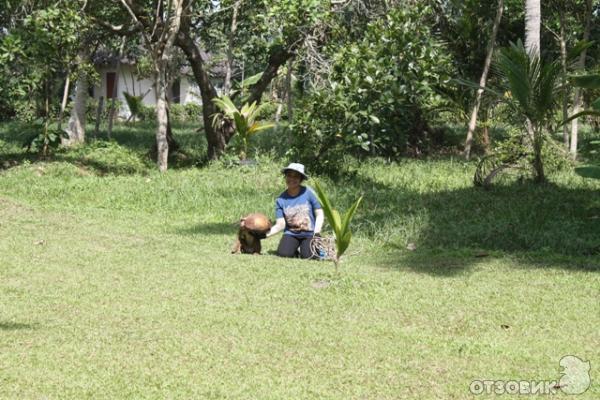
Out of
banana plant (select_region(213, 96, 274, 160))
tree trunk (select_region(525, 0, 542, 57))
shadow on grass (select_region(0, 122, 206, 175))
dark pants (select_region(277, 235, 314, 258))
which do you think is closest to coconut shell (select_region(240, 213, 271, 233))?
dark pants (select_region(277, 235, 314, 258))

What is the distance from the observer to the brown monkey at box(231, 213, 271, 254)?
31.5ft

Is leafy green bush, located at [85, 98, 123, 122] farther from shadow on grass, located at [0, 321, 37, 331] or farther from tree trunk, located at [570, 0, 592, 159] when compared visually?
shadow on grass, located at [0, 321, 37, 331]

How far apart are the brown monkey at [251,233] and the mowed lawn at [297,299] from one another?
10.2 inches

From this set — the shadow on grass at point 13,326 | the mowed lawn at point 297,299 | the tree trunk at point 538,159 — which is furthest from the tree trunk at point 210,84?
the shadow on grass at point 13,326

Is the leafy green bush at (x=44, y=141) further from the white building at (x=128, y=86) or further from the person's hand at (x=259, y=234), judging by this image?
the white building at (x=128, y=86)

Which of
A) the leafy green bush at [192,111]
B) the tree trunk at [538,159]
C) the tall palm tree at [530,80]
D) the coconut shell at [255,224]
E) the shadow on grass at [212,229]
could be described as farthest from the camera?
the leafy green bush at [192,111]

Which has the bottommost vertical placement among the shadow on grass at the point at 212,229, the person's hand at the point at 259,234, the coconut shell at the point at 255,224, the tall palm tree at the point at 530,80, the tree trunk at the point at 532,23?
the shadow on grass at the point at 212,229

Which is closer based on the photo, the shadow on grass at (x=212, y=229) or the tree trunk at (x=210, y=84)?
the shadow on grass at (x=212, y=229)

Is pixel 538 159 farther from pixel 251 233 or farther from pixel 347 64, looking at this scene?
pixel 251 233

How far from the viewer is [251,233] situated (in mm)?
9719

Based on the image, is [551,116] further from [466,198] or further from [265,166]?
[265,166]

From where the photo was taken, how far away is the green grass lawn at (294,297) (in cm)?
517

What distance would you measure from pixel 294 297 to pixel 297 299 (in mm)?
75

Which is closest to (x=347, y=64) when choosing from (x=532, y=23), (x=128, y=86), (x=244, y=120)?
(x=244, y=120)
